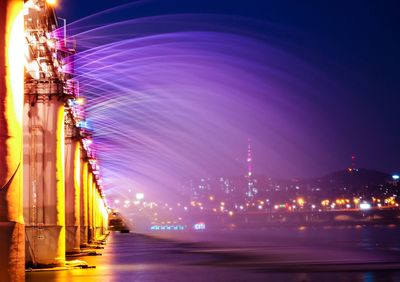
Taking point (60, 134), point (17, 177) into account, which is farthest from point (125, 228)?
point (17, 177)

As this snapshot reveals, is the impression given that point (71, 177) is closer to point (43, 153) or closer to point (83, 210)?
point (83, 210)

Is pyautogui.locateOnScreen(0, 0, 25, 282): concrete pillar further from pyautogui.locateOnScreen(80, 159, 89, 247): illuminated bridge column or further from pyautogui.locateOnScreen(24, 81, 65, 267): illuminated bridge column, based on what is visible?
pyautogui.locateOnScreen(80, 159, 89, 247): illuminated bridge column

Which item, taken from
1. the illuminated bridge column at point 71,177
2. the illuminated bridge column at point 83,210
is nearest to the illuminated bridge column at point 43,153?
the illuminated bridge column at point 71,177

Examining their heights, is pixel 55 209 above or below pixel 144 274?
above

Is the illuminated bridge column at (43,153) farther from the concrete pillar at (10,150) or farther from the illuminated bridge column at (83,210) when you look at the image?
the illuminated bridge column at (83,210)

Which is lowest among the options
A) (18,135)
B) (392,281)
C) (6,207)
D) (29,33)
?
(392,281)

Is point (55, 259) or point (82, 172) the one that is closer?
point (55, 259)

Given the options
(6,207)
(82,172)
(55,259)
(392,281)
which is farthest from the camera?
(82,172)

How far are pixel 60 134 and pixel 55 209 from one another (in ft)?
11.1

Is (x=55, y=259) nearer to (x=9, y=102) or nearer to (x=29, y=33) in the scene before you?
(x=29, y=33)

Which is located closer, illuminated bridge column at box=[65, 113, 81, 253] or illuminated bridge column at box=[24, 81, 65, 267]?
illuminated bridge column at box=[24, 81, 65, 267]

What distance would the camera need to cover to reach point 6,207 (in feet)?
53.7

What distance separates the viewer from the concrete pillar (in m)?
16.1

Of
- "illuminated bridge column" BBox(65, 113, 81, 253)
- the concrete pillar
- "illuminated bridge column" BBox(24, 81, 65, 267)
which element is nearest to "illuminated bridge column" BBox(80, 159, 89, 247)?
"illuminated bridge column" BBox(65, 113, 81, 253)
